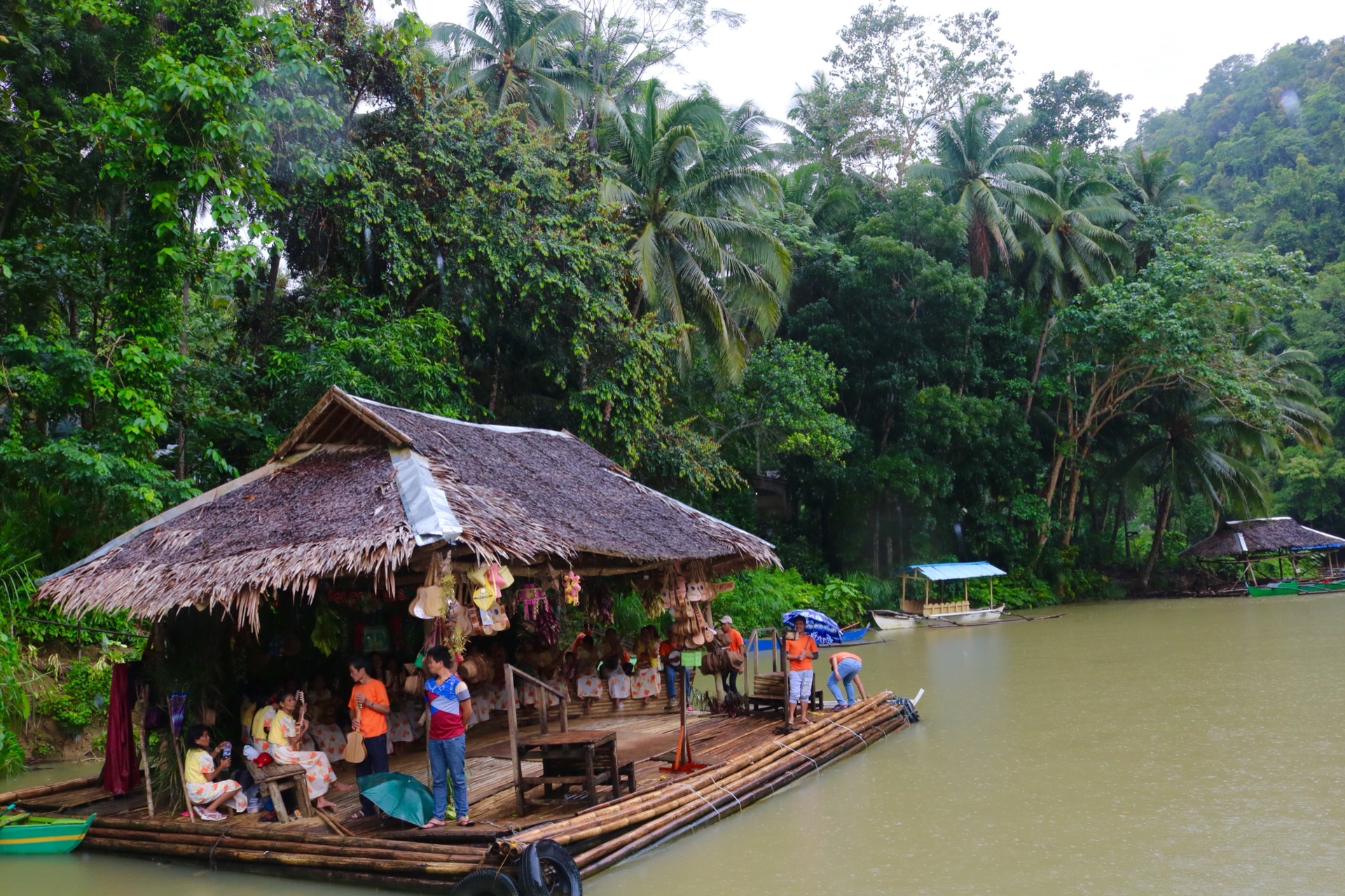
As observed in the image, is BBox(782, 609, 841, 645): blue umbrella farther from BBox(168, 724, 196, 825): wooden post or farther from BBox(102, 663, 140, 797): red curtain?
BBox(102, 663, 140, 797): red curtain

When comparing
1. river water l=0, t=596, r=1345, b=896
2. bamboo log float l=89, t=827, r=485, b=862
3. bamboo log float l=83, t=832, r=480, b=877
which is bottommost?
river water l=0, t=596, r=1345, b=896

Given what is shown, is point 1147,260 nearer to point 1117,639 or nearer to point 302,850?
point 1117,639

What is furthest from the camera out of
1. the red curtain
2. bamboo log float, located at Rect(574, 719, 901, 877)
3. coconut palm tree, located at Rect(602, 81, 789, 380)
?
coconut palm tree, located at Rect(602, 81, 789, 380)

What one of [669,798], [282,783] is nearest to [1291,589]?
[669,798]

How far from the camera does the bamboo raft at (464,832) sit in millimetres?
6496

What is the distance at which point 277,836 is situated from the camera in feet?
23.1

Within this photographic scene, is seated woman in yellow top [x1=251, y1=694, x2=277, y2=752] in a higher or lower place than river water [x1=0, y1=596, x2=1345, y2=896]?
higher

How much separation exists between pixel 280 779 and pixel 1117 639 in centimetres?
1719

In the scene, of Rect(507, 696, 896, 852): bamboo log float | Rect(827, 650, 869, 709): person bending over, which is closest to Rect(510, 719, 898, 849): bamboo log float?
Rect(507, 696, 896, 852): bamboo log float

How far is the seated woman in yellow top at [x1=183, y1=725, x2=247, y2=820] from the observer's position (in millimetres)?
7523

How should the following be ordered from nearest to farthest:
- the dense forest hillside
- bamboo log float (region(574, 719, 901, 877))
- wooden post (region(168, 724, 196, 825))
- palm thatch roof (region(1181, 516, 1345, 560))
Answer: bamboo log float (region(574, 719, 901, 877)) < wooden post (region(168, 724, 196, 825)) < palm thatch roof (region(1181, 516, 1345, 560)) < the dense forest hillside

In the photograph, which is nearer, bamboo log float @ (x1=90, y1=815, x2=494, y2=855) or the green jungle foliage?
bamboo log float @ (x1=90, y1=815, x2=494, y2=855)

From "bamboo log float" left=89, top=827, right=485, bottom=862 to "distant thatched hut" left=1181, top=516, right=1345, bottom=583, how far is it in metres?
29.7

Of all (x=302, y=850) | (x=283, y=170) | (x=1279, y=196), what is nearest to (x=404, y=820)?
(x=302, y=850)
